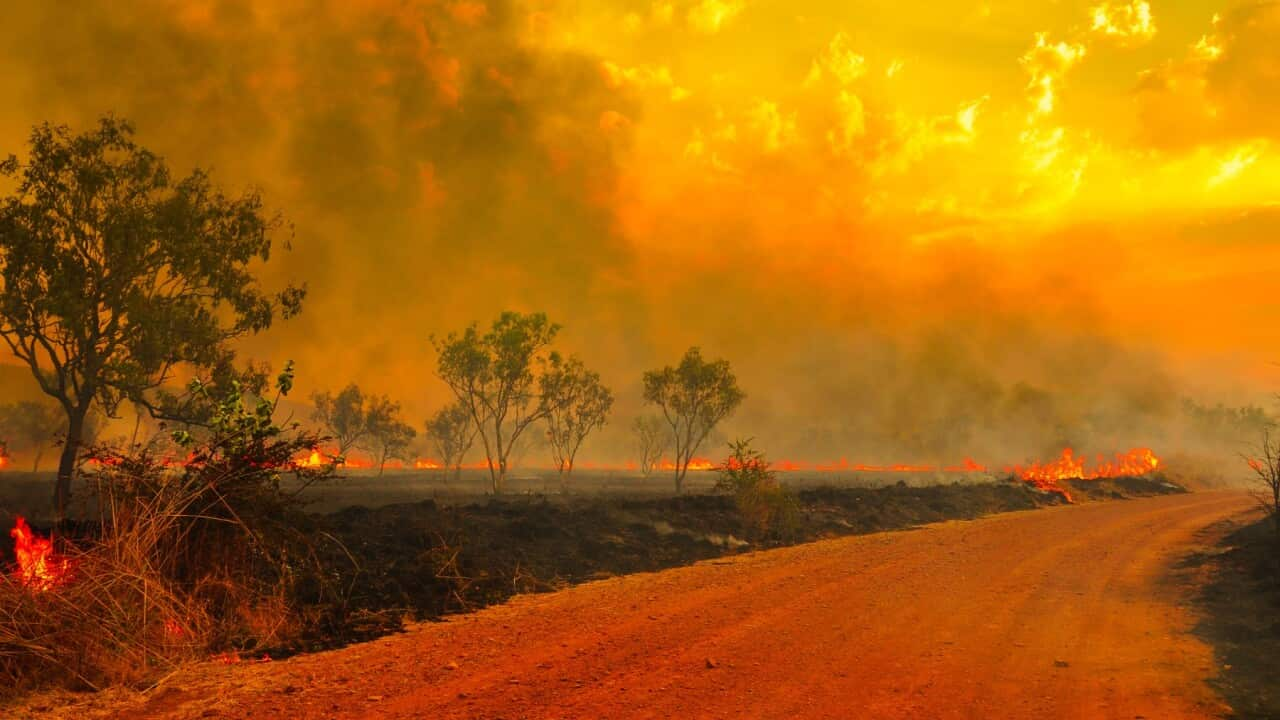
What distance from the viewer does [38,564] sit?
29.0 ft

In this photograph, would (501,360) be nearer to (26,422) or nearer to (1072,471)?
(1072,471)

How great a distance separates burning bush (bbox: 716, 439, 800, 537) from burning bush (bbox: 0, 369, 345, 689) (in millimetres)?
17135

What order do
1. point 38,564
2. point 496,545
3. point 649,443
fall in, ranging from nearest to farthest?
1. point 38,564
2. point 496,545
3. point 649,443

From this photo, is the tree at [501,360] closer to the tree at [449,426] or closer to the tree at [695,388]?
the tree at [695,388]

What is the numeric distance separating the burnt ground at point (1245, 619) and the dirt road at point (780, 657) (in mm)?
319

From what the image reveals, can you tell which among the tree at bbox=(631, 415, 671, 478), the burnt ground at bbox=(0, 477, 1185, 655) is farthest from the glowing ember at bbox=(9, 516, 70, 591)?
the tree at bbox=(631, 415, 671, 478)

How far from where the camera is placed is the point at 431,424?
99125mm

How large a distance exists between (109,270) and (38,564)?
19.1 meters

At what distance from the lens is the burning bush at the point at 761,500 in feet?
85.9

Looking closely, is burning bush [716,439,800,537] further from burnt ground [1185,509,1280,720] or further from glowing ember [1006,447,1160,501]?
glowing ember [1006,447,1160,501]

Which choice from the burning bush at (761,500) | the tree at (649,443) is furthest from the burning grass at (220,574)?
the tree at (649,443)

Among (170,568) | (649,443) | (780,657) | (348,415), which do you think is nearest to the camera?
(780,657)

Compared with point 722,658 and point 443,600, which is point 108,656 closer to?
point 443,600

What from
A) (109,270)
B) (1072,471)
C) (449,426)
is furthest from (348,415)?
(1072,471)
